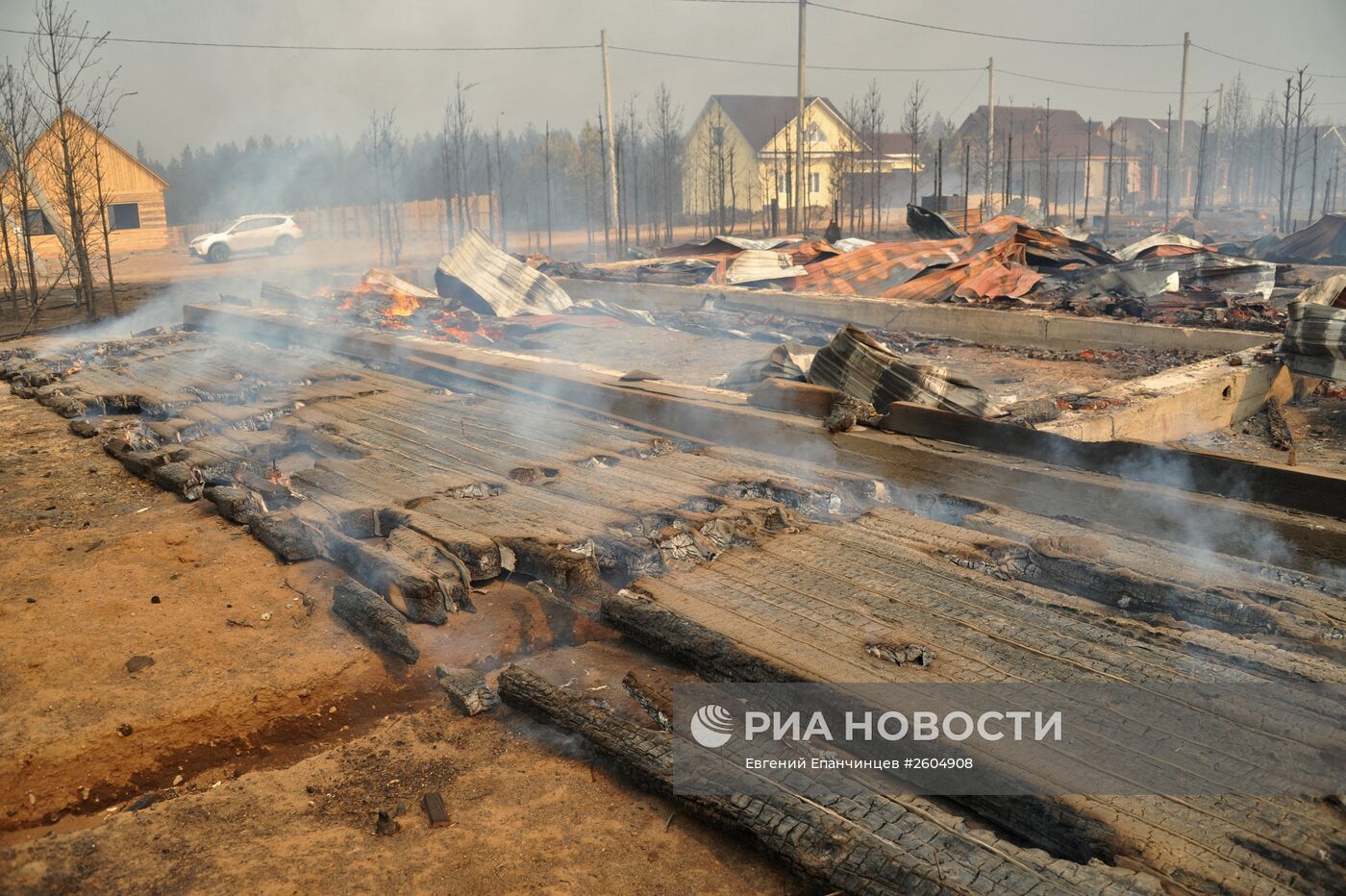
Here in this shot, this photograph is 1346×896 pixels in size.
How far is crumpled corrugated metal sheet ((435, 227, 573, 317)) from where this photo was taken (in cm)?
1416

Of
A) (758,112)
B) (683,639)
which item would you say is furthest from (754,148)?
(683,639)

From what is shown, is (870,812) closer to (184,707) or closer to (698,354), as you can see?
(184,707)

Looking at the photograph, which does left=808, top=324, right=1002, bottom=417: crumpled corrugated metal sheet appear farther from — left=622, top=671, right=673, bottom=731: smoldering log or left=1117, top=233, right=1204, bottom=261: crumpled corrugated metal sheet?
left=1117, top=233, right=1204, bottom=261: crumpled corrugated metal sheet

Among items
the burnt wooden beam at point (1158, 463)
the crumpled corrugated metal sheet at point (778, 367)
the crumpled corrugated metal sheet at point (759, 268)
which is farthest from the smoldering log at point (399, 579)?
the crumpled corrugated metal sheet at point (759, 268)

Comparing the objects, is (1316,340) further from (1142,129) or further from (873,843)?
(1142,129)

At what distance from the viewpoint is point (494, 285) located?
1434cm

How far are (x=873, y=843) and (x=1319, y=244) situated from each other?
1945 centimetres

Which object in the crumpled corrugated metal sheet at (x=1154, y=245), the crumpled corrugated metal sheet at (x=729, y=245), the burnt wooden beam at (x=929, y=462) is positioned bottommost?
the burnt wooden beam at (x=929, y=462)

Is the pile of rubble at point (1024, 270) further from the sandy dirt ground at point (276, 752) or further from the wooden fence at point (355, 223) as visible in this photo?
the wooden fence at point (355, 223)

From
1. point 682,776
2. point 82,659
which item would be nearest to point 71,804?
point 82,659

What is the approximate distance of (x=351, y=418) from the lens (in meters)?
7.26

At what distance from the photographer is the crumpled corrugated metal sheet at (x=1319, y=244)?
1705cm

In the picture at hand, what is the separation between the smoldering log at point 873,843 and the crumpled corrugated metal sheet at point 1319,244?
18.5 meters

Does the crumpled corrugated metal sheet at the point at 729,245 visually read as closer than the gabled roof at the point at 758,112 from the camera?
Yes
